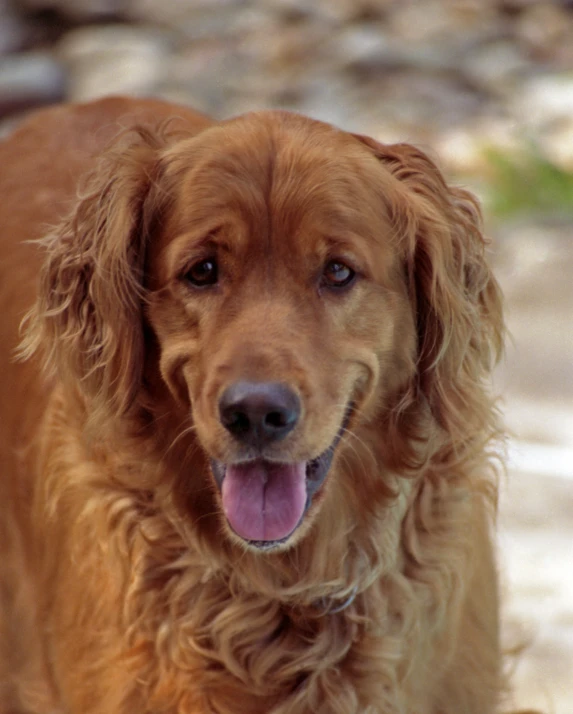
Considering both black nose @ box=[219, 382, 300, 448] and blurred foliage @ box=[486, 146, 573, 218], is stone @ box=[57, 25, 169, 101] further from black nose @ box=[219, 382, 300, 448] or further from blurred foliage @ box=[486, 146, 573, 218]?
black nose @ box=[219, 382, 300, 448]

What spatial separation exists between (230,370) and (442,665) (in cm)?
111

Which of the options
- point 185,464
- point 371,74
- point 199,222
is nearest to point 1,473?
point 185,464

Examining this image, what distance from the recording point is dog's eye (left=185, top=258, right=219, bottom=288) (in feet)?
10.2

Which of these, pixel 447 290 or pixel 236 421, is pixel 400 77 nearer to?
pixel 447 290

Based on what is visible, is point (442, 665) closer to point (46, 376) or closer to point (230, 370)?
point (230, 370)

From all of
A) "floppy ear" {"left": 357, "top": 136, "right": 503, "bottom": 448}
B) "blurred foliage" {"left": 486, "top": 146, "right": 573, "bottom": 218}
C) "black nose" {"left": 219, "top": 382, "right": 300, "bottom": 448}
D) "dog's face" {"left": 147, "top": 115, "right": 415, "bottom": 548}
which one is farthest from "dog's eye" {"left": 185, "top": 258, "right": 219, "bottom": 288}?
"blurred foliage" {"left": 486, "top": 146, "right": 573, "bottom": 218}

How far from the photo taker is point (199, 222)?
123 inches

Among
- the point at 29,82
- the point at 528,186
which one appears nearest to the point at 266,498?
the point at 528,186

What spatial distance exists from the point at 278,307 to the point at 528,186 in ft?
18.4

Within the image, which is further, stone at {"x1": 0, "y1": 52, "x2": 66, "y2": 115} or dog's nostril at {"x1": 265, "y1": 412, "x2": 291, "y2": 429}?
stone at {"x1": 0, "y1": 52, "x2": 66, "y2": 115}

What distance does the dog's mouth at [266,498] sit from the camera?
3.05 metres

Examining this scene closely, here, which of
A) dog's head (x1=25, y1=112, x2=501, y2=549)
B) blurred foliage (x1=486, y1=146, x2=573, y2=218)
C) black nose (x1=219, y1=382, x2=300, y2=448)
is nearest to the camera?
black nose (x1=219, y1=382, x2=300, y2=448)

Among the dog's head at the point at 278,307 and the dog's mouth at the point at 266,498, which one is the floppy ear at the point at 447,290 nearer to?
the dog's head at the point at 278,307

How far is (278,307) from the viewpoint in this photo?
118 inches
